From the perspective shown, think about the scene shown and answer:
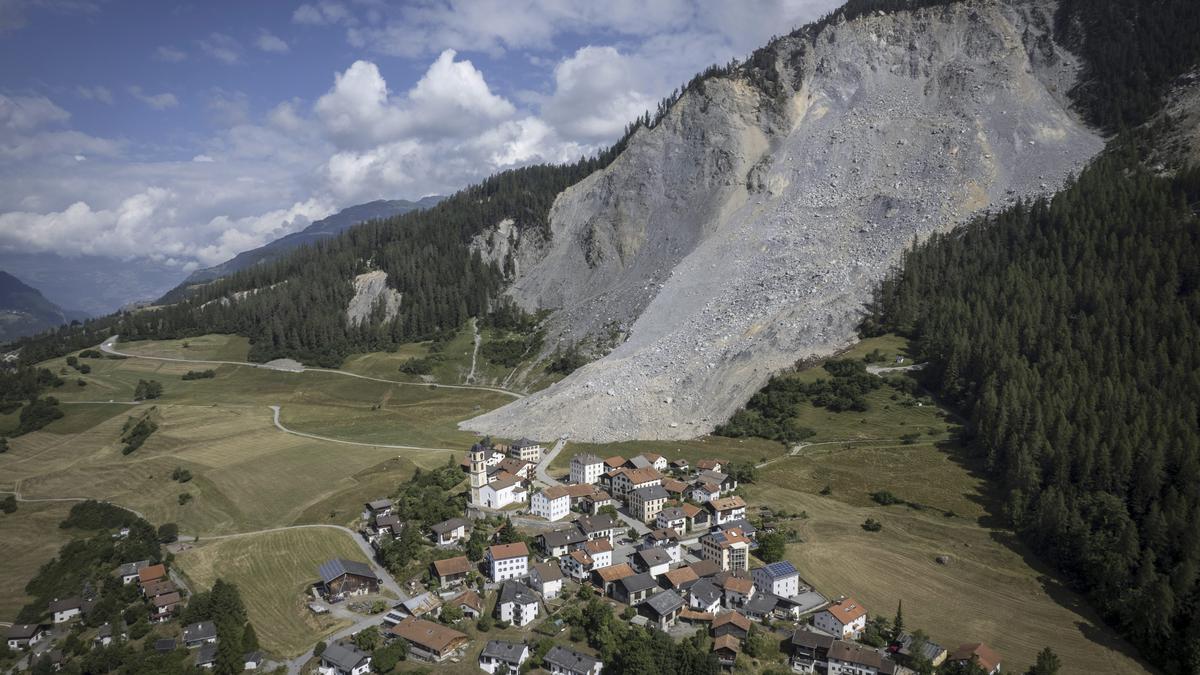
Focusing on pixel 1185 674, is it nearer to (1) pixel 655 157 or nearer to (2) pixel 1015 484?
(2) pixel 1015 484

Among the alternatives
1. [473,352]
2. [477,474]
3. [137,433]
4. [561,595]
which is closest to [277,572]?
[477,474]

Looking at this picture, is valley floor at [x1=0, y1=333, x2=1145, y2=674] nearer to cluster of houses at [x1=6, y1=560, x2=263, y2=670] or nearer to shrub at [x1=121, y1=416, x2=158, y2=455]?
shrub at [x1=121, y1=416, x2=158, y2=455]

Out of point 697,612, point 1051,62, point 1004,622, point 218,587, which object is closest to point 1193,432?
point 1004,622

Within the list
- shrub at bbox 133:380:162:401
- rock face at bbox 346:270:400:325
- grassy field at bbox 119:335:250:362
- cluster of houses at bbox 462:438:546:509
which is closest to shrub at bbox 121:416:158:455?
shrub at bbox 133:380:162:401

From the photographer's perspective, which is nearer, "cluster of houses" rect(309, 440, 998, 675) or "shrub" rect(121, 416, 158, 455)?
"cluster of houses" rect(309, 440, 998, 675)

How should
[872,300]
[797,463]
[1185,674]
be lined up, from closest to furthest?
[1185,674]
[797,463]
[872,300]
